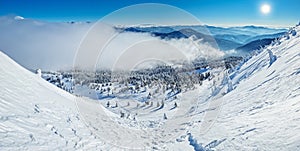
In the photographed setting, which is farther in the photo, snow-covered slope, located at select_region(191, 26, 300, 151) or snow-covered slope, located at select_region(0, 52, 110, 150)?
snow-covered slope, located at select_region(191, 26, 300, 151)

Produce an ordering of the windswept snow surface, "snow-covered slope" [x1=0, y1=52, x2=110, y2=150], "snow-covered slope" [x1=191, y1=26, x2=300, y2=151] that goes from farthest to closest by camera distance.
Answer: "snow-covered slope" [x1=191, y1=26, x2=300, y2=151] → the windswept snow surface → "snow-covered slope" [x1=0, y1=52, x2=110, y2=150]

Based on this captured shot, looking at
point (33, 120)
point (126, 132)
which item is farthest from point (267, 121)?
point (33, 120)

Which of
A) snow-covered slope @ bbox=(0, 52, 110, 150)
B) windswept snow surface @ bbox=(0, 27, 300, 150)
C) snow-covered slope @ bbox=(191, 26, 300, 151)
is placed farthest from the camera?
snow-covered slope @ bbox=(191, 26, 300, 151)

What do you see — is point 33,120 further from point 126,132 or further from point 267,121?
point 267,121

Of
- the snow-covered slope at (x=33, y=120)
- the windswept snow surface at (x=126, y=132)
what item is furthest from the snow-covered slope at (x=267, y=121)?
the snow-covered slope at (x=33, y=120)

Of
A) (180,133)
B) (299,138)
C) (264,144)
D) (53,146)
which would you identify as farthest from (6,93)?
(299,138)

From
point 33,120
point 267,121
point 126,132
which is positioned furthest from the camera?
point 126,132

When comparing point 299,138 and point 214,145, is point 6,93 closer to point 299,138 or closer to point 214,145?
point 214,145

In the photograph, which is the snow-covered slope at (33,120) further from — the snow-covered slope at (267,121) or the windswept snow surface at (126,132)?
the snow-covered slope at (267,121)

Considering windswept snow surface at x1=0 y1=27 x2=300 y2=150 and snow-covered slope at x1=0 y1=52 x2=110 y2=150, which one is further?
windswept snow surface at x1=0 y1=27 x2=300 y2=150

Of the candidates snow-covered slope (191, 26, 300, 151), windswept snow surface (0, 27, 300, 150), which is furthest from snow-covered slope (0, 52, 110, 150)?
snow-covered slope (191, 26, 300, 151)

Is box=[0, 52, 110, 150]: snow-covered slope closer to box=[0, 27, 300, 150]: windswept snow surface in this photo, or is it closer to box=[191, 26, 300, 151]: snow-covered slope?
box=[0, 27, 300, 150]: windswept snow surface
